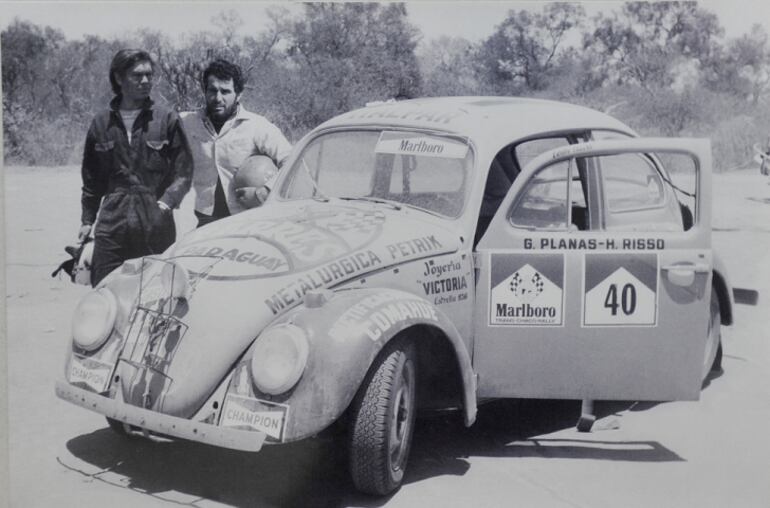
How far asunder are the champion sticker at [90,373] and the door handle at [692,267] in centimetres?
238

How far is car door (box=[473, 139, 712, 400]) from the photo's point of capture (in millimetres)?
4105

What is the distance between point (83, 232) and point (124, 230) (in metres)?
0.21

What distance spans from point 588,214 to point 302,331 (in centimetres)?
187

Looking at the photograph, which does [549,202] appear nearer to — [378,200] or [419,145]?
[419,145]

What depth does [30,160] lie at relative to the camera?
4820mm

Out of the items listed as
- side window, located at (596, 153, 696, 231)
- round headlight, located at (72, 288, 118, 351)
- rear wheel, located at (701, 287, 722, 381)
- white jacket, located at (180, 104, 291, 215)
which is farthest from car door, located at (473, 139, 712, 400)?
white jacket, located at (180, 104, 291, 215)

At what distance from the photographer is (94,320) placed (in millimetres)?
3850

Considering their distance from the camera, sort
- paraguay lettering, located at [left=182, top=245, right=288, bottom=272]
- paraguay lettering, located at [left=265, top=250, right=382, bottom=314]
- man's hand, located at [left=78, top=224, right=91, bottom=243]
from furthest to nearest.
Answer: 1. man's hand, located at [left=78, top=224, right=91, bottom=243]
2. paraguay lettering, located at [left=182, top=245, right=288, bottom=272]
3. paraguay lettering, located at [left=265, top=250, right=382, bottom=314]

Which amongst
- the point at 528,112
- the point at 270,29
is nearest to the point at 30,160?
the point at 270,29

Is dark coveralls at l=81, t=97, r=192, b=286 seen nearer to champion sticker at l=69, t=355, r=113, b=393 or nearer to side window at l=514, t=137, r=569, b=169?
champion sticker at l=69, t=355, r=113, b=393

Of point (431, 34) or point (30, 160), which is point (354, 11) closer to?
point (431, 34)

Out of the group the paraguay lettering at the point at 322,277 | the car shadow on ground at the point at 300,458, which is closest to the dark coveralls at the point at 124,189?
the car shadow on ground at the point at 300,458

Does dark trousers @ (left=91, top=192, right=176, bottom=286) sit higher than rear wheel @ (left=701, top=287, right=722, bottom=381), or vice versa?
dark trousers @ (left=91, top=192, right=176, bottom=286)

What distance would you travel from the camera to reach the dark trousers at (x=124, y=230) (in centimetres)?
509
